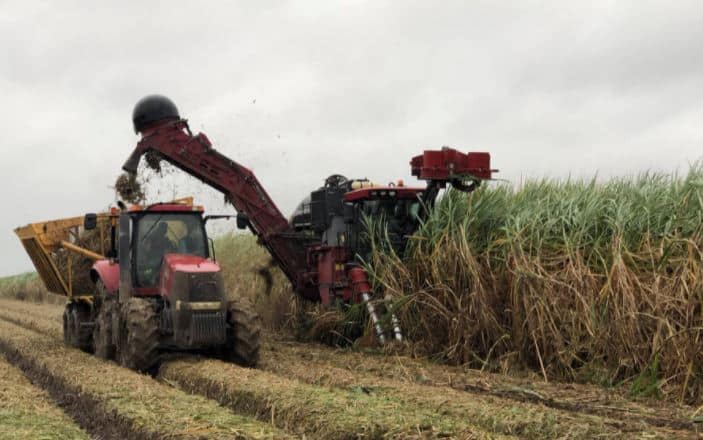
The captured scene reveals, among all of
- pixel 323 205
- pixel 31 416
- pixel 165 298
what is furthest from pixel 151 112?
pixel 31 416

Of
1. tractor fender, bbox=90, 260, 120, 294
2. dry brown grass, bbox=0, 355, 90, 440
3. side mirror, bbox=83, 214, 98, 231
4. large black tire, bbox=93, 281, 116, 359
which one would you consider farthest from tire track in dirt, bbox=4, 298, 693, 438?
side mirror, bbox=83, 214, 98, 231

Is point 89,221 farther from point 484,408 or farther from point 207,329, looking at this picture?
point 484,408

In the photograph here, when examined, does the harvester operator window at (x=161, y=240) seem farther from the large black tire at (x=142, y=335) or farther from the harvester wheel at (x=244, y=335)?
the harvester wheel at (x=244, y=335)

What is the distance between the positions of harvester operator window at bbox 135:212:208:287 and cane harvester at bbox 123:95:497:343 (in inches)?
27.2

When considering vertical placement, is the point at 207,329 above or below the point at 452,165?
below

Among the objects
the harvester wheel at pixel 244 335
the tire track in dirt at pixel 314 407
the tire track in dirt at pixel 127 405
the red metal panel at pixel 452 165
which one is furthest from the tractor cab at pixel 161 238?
the red metal panel at pixel 452 165

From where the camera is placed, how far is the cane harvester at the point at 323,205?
11.9 m

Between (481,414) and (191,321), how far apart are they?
4.36 metres

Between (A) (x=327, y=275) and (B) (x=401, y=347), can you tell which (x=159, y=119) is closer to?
(A) (x=327, y=275)

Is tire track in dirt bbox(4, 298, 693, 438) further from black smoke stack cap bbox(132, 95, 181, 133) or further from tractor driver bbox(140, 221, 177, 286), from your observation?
black smoke stack cap bbox(132, 95, 181, 133)

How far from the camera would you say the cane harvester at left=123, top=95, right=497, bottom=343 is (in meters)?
11.9

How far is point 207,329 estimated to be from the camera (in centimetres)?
975

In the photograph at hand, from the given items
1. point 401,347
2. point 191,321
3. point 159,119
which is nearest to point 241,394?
point 191,321

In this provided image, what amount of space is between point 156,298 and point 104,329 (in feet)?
3.71
